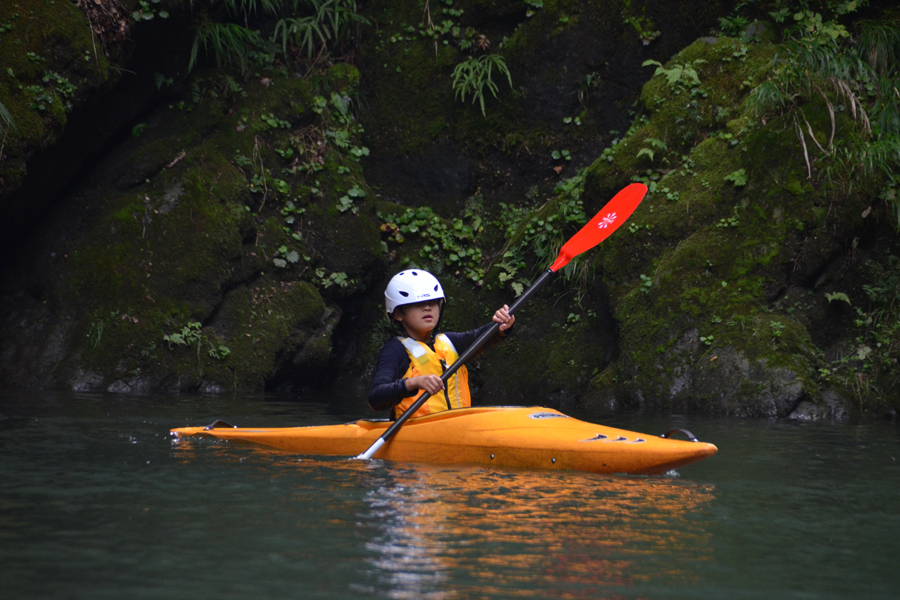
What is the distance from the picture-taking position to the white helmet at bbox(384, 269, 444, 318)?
4.32 meters

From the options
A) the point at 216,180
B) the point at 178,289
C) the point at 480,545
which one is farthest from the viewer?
the point at 216,180

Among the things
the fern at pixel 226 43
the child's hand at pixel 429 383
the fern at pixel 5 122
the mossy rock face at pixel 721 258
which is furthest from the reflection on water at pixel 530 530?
the fern at pixel 226 43

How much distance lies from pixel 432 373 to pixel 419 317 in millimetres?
369

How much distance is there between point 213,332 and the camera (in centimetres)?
737

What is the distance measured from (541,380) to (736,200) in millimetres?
2529

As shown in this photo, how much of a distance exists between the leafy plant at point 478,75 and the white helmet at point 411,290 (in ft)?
16.7

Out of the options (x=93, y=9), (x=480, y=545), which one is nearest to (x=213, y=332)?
(x=93, y=9)

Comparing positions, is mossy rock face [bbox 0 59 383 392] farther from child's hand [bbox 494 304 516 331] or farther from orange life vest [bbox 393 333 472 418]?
child's hand [bbox 494 304 516 331]

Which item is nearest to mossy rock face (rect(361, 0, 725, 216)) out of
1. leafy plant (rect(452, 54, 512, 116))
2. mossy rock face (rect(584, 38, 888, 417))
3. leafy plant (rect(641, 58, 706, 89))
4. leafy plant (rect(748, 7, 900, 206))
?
leafy plant (rect(452, 54, 512, 116))

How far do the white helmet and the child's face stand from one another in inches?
2.0

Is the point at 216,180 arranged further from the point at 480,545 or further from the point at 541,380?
the point at 480,545

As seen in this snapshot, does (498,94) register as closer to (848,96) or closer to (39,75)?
(848,96)

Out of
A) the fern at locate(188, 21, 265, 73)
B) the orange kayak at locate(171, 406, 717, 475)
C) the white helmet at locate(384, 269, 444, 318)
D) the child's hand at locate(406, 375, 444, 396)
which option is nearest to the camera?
the orange kayak at locate(171, 406, 717, 475)

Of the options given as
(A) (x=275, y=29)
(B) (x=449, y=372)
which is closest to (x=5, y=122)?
(A) (x=275, y=29)
